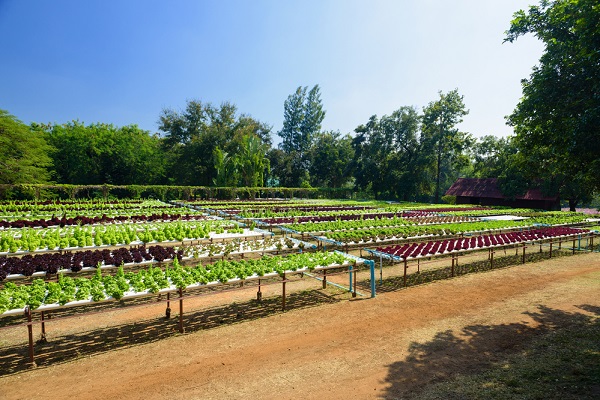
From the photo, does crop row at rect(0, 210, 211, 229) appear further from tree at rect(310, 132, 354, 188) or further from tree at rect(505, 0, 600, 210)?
tree at rect(310, 132, 354, 188)

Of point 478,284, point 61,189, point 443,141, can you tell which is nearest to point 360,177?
point 443,141

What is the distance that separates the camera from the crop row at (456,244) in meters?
14.2

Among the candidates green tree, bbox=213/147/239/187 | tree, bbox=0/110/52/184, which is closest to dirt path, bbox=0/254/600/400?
tree, bbox=0/110/52/184

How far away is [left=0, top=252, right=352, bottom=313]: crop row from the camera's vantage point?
25.1ft

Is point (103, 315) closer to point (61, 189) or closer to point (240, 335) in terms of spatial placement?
point (240, 335)

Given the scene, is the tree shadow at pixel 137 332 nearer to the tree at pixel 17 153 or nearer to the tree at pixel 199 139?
the tree at pixel 17 153

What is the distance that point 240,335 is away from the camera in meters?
8.91

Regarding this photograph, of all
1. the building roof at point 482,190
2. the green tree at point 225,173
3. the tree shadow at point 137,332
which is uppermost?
the green tree at point 225,173

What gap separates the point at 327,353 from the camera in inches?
311

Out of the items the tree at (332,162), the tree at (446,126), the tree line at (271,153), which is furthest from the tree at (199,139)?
the tree at (446,126)

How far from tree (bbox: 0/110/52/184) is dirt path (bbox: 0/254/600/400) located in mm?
43786

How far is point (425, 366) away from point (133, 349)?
6.76m

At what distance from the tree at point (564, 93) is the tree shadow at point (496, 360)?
4474 millimetres

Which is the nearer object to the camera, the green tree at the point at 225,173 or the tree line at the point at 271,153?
the tree line at the point at 271,153
